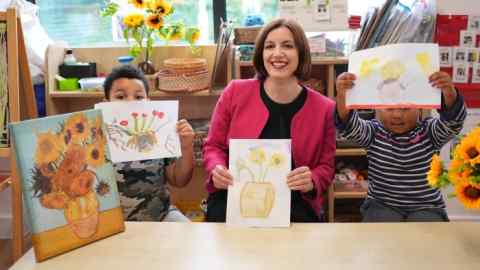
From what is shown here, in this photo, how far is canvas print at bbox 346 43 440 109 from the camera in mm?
1388

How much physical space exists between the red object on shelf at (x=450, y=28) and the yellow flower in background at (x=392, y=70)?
1188 millimetres

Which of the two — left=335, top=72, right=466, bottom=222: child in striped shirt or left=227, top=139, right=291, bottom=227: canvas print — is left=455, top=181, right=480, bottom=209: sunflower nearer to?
left=227, top=139, right=291, bottom=227: canvas print

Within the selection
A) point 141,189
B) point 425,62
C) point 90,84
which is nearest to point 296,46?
point 425,62

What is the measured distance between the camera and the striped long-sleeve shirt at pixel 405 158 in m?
1.67

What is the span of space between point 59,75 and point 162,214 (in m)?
1.25

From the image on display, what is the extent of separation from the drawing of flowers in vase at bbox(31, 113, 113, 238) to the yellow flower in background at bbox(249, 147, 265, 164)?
1.31ft

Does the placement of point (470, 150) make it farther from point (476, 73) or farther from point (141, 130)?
point (476, 73)

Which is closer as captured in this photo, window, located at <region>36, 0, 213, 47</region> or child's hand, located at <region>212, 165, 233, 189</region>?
child's hand, located at <region>212, 165, 233, 189</region>

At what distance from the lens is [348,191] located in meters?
2.61

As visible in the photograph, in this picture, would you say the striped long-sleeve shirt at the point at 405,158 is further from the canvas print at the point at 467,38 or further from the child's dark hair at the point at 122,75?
the canvas print at the point at 467,38

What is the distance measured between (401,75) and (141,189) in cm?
98

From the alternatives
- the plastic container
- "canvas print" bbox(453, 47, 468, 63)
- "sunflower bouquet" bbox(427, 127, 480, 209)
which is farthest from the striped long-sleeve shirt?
the plastic container

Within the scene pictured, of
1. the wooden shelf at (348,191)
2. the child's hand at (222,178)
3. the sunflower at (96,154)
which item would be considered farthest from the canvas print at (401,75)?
the wooden shelf at (348,191)

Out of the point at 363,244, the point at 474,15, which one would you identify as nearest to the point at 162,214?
the point at 363,244
